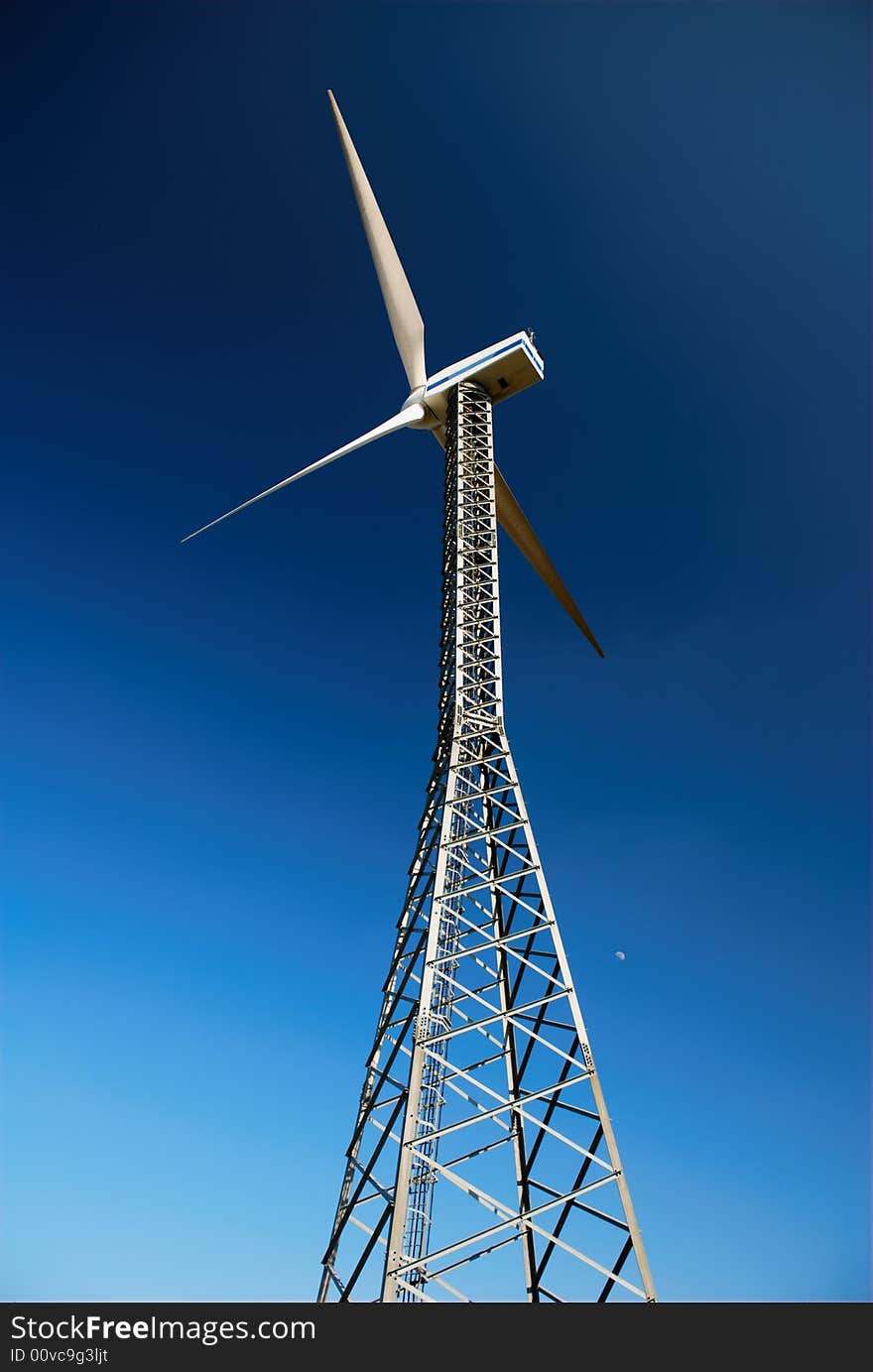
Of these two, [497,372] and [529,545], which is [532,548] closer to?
[529,545]

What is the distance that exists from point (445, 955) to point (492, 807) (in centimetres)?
405

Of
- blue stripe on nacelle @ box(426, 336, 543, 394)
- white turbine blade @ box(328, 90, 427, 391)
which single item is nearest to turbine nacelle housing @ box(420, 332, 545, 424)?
blue stripe on nacelle @ box(426, 336, 543, 394)

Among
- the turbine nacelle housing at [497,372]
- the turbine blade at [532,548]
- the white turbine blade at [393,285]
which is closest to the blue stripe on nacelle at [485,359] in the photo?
the turbine nacelle housing at [497,372]

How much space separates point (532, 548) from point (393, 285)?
11.1m

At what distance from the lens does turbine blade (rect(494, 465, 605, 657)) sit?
26797 millimetres

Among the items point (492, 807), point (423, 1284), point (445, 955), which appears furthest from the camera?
point (492, 807)

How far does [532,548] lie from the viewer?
27.6m

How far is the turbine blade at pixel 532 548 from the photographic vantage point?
26.8 metres

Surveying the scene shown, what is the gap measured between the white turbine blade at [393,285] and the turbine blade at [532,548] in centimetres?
526

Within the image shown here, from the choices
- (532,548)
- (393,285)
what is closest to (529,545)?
(532,548)

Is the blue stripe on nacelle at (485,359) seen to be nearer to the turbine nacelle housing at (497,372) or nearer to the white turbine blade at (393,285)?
the turbine nacelle housing at (497,372)
